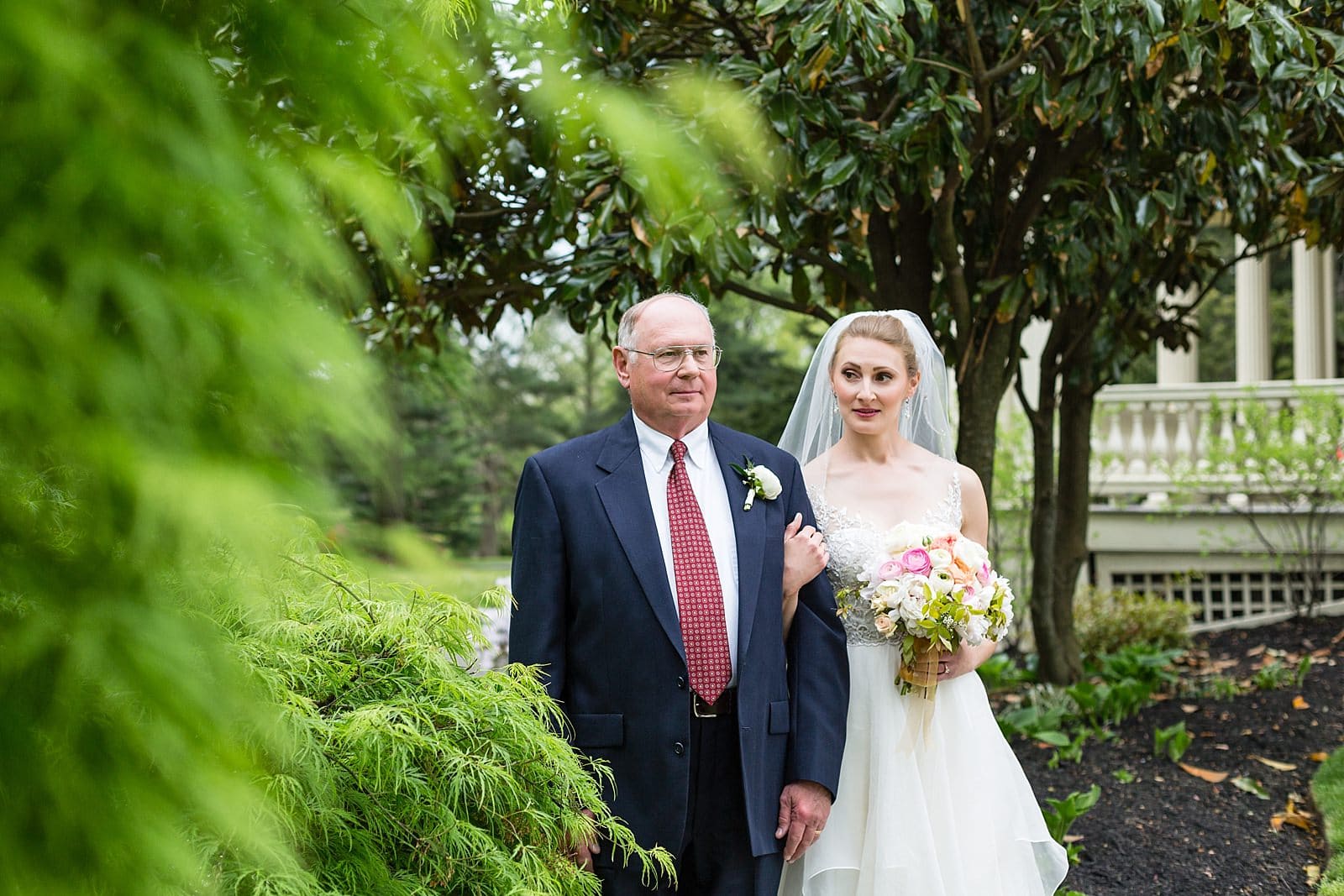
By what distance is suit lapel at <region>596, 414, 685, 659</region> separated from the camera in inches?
125

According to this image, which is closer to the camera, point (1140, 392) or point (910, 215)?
point (910, 215)

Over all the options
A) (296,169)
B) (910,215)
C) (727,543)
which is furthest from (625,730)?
(910,215)

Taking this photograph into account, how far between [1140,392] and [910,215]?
6515mm

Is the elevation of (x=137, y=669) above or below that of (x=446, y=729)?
above

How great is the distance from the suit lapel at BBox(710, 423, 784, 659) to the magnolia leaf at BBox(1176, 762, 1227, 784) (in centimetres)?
426

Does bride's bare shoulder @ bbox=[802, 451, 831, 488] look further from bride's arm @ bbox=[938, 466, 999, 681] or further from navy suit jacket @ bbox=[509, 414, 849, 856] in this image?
navy suit jacket @ bbox=[509, 414, 849, 856]

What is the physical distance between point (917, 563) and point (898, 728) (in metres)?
0.58

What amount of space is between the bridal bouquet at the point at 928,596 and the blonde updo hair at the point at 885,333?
56cm

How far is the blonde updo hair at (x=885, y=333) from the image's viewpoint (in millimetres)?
3902

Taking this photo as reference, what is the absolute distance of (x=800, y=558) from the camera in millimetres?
3408

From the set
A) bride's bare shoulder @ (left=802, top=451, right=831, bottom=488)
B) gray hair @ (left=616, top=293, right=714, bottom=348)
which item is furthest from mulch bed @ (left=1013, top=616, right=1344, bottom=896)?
gray hair @ (left=616, top=293, right=714, bottom=348)

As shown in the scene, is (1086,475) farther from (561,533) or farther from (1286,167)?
(561,533)

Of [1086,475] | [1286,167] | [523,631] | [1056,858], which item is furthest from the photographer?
[1086,475]

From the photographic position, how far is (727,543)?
132 inches
